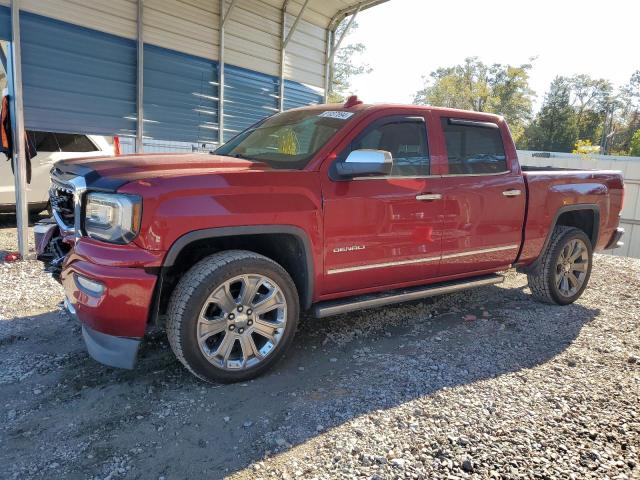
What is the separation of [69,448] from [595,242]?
5308mm

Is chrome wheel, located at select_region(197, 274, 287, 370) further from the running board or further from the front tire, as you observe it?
the running board

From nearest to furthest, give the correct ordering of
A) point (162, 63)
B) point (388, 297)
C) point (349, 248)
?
point (349, 248)
point (388, 297)
point (162, 63)

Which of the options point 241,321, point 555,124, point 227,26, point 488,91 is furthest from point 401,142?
point 555,124

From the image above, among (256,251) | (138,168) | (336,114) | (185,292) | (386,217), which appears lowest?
(185,292)

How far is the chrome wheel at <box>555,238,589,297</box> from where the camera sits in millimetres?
4953

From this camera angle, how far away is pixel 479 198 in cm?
408

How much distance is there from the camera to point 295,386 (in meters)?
3.11

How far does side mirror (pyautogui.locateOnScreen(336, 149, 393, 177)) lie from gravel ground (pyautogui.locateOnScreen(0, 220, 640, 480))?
55.1 inches

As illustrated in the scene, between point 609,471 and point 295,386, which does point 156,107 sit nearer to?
point 295,386

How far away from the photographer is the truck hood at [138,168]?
2820 mm

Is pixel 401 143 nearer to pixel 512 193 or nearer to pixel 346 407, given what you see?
pixel 512 193

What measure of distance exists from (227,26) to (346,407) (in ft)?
24.6

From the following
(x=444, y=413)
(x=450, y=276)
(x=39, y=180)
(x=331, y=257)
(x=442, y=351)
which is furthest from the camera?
(x=39, y=180)

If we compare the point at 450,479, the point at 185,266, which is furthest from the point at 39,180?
the point at 450,479
